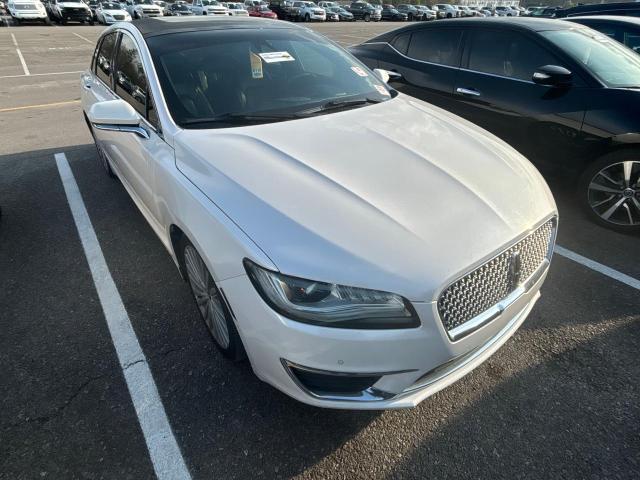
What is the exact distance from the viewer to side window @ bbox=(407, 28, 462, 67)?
455 centimetres

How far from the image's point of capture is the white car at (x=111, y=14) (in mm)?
23000

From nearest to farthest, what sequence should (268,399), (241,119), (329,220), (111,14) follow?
1. (329,220)
2. (268,399)
3. (241,119)
4. (111,14)

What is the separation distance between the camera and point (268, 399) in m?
2.10

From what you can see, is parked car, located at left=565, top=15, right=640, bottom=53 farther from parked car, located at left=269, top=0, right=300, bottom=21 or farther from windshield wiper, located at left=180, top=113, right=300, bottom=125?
parked car, located at left=269, top=0, right=300, bottom=21

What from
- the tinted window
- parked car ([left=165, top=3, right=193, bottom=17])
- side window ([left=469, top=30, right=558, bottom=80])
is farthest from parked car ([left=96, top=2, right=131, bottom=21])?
side window ([left=469, top=30, right=558, bottom=80])

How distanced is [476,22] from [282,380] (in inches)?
173

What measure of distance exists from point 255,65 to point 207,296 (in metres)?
1.62

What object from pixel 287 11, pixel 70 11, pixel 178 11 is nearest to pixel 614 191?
pixel 70 11

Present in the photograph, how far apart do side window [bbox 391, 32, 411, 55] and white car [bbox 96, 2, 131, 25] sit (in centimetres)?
2203

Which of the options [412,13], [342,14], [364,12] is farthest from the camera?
[412,13]

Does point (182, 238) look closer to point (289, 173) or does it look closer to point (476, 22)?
point (289, 173)

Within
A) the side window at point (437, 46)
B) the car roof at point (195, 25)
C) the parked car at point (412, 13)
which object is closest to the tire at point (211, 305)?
the car roof at point (195, 25)

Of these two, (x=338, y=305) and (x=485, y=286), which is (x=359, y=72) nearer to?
(x=485, y=286)

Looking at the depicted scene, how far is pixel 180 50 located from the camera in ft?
9.03
